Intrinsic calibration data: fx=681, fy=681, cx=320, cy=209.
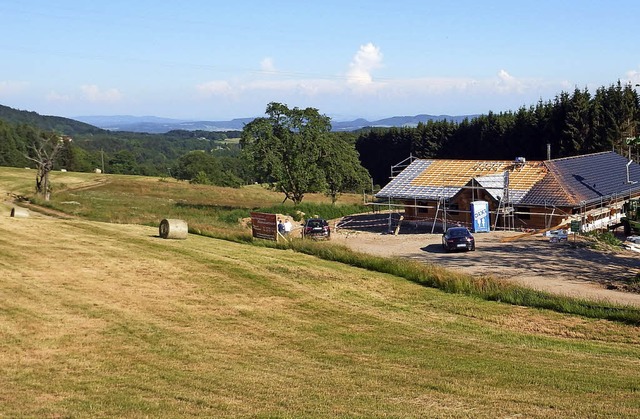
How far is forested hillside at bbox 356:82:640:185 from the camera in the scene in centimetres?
8331

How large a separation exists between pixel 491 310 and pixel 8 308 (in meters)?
14.9

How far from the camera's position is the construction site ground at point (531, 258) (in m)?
28.1

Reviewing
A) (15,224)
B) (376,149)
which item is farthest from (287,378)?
(376,149)

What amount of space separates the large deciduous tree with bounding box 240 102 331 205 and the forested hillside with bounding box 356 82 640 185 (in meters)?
34.2

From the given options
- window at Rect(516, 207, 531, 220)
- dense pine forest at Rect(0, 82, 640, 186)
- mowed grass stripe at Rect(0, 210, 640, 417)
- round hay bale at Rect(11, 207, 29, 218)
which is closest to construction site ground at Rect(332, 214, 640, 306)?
window at Rect(516, 207, 531, 220)

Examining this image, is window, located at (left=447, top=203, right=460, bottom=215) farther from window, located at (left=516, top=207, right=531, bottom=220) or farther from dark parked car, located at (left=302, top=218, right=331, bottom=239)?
dark parked car, located at (left=302, top=218, right=331, bottom=239)

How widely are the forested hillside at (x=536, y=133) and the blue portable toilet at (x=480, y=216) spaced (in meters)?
32.7

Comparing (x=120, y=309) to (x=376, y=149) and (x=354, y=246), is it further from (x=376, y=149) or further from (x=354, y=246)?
(x=376, y=149)

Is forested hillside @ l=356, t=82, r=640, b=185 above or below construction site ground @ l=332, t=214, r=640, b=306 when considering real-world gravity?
above

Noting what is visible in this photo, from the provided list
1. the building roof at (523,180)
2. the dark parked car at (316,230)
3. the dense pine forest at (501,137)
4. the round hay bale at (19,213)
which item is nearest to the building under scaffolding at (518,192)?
the building roof at (523,180)

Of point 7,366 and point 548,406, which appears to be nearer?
point 548,406

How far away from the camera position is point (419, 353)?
667 inches

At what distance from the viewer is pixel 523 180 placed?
50.6 m

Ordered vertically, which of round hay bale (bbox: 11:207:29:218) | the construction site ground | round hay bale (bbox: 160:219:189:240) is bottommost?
the construction site ground
